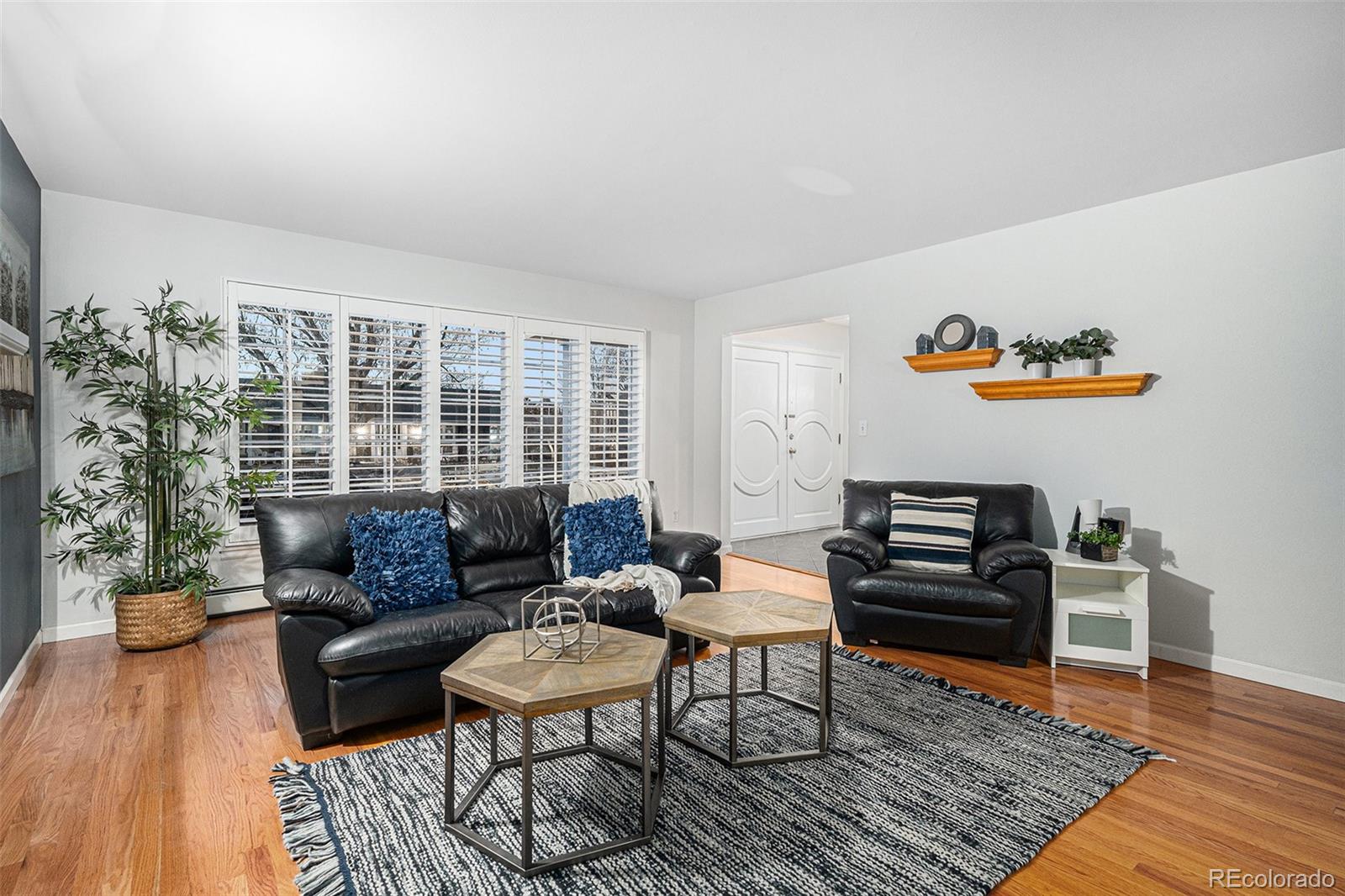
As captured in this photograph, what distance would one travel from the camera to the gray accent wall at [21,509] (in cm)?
292

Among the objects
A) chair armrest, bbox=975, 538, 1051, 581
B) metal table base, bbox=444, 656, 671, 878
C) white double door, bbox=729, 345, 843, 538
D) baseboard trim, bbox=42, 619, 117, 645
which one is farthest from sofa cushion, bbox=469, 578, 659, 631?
white double door, bbox=729, 345, 843, 538

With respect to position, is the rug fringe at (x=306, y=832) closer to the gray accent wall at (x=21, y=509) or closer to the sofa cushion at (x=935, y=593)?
the gray accent wall at (x=21, y=509)

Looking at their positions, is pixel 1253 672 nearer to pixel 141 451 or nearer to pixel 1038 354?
pixel 1038 354

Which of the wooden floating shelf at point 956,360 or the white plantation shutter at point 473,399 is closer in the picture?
the wooden floating shelf at point 956,360

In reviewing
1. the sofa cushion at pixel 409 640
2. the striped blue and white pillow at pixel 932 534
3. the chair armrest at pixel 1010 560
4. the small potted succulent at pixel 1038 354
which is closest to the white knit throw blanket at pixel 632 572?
the sofa cushion at pixel 409 640

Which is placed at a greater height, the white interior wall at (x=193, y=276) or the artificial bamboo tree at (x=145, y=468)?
the white interior wall at (x=193, y=276)

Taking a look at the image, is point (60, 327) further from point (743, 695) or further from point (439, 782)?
point (743, 695)

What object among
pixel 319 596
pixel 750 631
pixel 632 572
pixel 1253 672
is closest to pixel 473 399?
pixel 632 572

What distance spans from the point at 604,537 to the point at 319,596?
57.0 inches

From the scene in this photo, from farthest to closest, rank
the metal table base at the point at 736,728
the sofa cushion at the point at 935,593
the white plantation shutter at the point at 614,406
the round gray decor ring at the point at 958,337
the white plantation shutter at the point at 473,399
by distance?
the white plantation shutter at the point at 614,406
the white plantation shutter at the point at 473,399
the round gray decor ring at the point at 958,337
the sofa cushion at the point at 935,593
the metal table base at the point at 736,728

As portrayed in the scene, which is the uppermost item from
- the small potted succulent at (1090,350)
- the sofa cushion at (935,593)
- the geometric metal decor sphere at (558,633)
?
the small potted succulent at (1090,350)

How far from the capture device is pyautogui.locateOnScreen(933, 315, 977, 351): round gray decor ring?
432cm

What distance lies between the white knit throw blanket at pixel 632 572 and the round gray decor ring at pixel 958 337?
7.30ft

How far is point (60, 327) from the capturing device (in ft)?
11.9
